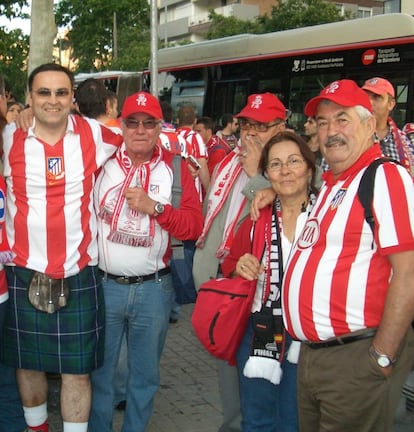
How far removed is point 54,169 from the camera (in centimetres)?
326

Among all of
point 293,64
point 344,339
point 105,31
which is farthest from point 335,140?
point 105,31

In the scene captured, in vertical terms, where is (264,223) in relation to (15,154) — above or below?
below

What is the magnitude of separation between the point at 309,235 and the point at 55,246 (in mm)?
1367

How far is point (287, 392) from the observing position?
10.00 ft

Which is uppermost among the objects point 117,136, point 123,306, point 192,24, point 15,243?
point 192,24

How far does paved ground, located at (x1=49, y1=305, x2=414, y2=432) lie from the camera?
159 inches

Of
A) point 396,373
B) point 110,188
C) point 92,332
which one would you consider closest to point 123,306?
point 92,332

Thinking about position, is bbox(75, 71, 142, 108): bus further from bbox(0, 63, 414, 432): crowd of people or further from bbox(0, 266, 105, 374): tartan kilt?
bbox(0, 266, 105, 374): tartan kilt

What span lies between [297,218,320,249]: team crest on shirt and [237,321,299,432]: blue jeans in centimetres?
59

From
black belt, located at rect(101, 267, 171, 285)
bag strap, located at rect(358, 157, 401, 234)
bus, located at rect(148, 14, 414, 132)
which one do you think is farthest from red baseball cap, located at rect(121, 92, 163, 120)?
bus, located at rect(148, 14, 414, 132)

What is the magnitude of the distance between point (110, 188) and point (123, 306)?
65 centimetres

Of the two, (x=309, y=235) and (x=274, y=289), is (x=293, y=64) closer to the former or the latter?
(x=274, y=289)

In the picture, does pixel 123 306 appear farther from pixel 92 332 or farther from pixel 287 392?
pixel 287 392

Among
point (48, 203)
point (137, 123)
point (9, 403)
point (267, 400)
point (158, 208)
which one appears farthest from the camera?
point (9, 403)
